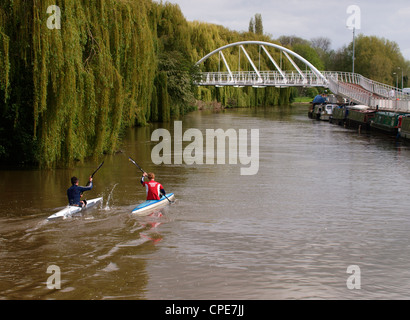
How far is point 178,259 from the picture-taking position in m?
12.0

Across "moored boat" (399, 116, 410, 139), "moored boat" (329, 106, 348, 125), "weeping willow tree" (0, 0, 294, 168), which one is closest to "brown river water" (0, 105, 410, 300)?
"weeping willow tree" (0, 0, 294, 168)

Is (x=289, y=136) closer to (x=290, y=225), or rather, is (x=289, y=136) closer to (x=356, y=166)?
(x=356, y=166)

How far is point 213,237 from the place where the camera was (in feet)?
44.8

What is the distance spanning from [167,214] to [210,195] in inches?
125

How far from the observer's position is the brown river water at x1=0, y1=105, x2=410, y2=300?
413 inches

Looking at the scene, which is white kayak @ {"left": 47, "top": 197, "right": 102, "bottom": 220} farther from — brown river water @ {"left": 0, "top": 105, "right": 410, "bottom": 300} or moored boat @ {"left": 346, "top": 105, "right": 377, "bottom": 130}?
moored boat @ {"left": 346, "top": 105, "right": 377, "bottom": 130}

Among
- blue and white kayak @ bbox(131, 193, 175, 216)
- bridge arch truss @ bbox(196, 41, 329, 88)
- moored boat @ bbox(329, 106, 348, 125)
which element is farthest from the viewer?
bridge arch truss @ bbox(196, 41, 329, 88)

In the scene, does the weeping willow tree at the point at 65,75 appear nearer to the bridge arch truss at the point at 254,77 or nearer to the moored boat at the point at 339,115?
the moored boat at the point at 339,115

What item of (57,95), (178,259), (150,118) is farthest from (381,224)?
(150,118)

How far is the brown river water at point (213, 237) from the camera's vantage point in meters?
10.5

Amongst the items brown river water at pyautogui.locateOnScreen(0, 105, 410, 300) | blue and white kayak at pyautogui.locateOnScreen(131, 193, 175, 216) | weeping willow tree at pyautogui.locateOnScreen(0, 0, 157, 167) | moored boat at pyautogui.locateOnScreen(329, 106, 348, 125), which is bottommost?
brown river water at pyautogui.locateOnScreen(0, 105, 410, 300)

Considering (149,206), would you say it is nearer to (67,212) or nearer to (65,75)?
(67,212)

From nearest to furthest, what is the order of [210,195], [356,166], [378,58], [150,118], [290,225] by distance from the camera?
[290,225], [210,195], [356,166], [150,118], [378,58]
